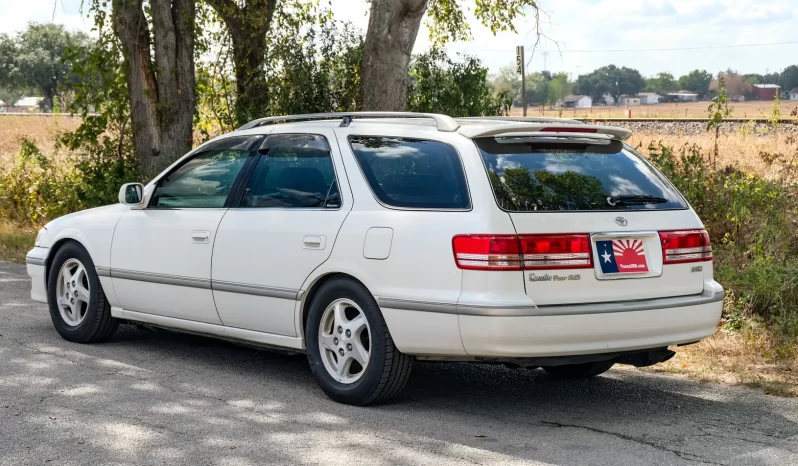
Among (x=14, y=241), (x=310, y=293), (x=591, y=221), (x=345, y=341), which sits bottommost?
(x=14, y=241)

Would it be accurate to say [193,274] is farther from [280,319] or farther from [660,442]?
[660,442]

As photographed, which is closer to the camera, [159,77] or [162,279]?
[162,279]

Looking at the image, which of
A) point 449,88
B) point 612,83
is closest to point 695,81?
point 612,83

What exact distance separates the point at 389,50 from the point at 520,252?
7.44 meters

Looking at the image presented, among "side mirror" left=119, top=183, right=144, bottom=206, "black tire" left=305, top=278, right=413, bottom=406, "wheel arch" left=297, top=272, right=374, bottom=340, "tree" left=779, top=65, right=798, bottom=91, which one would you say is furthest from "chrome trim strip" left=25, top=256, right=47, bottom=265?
"tree" left=779, top=65, right=798, bottom=91

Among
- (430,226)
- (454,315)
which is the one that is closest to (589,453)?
(454,315)

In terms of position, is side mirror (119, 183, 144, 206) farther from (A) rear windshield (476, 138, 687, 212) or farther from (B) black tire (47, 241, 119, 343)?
(A) rear windshield (476, 138, 687, 212)

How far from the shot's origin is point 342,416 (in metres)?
6.04

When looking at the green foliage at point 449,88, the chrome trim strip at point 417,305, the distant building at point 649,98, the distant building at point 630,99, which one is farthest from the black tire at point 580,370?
the distant building at point 630,99

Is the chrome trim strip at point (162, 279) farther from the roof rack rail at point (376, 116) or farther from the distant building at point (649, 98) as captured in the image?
the distant building at point (649, 98)

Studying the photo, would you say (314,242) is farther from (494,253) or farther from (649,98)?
(649,98)

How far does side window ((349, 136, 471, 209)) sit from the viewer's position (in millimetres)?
5961

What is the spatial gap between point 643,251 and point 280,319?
7.19 feet

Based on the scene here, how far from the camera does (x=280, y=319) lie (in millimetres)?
6684
